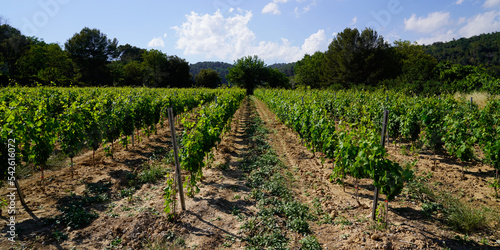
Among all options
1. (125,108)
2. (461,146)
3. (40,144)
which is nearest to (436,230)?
(461,146)

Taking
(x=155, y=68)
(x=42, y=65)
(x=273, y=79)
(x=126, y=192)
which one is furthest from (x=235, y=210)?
(x=155, y=68)

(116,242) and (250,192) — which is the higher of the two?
(250,192)

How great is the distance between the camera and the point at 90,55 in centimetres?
4534

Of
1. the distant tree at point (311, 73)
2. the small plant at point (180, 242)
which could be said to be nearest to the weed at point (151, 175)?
the small plant at point (180, 242)

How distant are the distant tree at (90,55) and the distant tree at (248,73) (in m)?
23.8

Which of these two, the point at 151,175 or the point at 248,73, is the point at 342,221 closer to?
the point at 151,175

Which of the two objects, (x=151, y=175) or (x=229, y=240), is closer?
(x=229, y=240)

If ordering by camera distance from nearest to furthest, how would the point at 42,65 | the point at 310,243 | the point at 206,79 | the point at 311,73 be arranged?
the point at 310,243, the point at 42,65, the point at 311,73, the point at 206,79

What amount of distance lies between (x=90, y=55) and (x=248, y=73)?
29929 millimetres

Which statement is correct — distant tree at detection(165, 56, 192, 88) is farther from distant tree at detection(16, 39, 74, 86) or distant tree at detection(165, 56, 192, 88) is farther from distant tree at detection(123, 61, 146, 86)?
distant tree at detection(16, 39, 74, 86)

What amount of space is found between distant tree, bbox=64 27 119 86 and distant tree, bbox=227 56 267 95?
77.9 ft

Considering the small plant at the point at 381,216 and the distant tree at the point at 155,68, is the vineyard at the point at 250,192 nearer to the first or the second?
the small plant at the point at 381,216

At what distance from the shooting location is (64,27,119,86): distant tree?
142 feet

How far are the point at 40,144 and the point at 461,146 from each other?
8.72 metres
